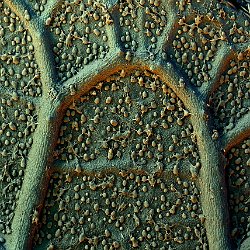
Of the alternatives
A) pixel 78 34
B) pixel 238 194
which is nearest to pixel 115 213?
pixel 238 194

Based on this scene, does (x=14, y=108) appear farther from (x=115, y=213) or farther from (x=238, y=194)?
(x=238, y=194)

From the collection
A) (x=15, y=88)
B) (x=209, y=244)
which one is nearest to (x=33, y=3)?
(x=15, y=88)

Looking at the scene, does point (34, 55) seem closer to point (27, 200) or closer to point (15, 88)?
point (15, 88)

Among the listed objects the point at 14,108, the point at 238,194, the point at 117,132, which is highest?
the point at 14,108

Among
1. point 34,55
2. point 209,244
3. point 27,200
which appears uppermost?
point 34,55

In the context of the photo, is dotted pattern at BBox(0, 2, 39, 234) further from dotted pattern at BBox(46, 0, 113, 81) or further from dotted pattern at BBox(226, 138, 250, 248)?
dotted pattern at BBox(226, 138, 250, 248)

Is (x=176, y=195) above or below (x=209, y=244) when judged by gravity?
above

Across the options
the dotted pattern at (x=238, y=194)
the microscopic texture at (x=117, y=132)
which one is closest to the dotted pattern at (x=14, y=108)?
the microscopic texture at (x=117, y=132)

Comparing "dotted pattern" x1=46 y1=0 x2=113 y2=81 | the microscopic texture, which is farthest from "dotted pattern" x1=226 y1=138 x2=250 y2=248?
"dotted pattern" x1=46 y1=0 x2=113 y2=81

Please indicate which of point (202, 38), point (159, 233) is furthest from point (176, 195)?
point (202, 38)
